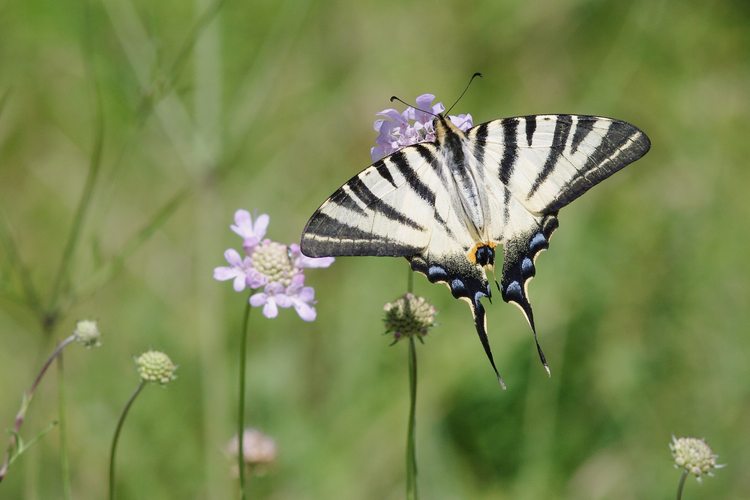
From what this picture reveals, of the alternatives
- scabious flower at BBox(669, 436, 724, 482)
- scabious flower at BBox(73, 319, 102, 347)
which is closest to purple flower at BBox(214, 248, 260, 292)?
scabious flower at BBox(73, 319, 102, 347)

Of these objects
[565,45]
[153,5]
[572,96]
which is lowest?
[572,96]

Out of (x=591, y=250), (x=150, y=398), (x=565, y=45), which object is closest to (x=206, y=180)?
(x=150, y=398)

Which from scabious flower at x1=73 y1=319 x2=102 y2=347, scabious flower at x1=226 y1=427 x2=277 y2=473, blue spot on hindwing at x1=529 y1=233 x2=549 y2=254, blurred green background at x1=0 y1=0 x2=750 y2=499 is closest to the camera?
scabious flower at x1=73 y1=319 x2=102 y2=347

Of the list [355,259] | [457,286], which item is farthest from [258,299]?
[355,259]

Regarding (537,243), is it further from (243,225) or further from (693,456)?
(243,225)

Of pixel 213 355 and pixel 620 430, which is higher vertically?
pixel 213 355

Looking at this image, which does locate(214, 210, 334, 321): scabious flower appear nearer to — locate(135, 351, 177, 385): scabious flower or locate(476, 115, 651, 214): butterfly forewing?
locate(135, 351, 177, 385): scabious flower

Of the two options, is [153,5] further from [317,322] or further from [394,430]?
[394,430]
